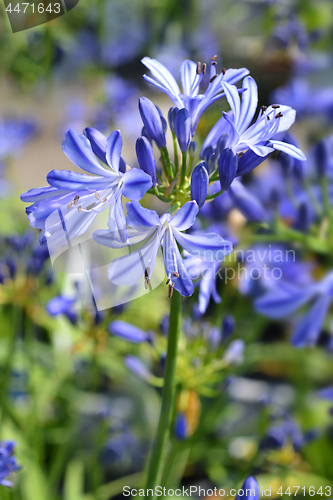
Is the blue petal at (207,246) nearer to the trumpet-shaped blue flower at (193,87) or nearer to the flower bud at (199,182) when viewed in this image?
the flower bud at (199,182)

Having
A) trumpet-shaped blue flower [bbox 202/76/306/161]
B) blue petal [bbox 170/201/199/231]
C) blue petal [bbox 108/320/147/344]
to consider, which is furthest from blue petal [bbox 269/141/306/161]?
blue petal [bbox 108/320/147/344]

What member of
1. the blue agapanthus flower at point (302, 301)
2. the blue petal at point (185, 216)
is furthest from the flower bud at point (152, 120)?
the blue agapanthus flower at point (302, 301)

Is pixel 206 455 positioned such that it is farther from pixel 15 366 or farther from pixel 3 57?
pixel 3 57

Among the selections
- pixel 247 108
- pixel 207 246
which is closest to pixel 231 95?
pixel 247 108

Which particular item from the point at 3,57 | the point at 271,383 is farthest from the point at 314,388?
the point at 3,57

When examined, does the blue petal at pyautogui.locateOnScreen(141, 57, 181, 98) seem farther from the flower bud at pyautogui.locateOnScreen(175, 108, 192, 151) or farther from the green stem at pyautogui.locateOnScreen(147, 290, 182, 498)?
the green stem at pyautogui.locateOnScreen(147, 290, 182, 498)

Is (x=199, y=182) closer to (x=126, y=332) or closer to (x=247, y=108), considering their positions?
(x=247, y=108)
